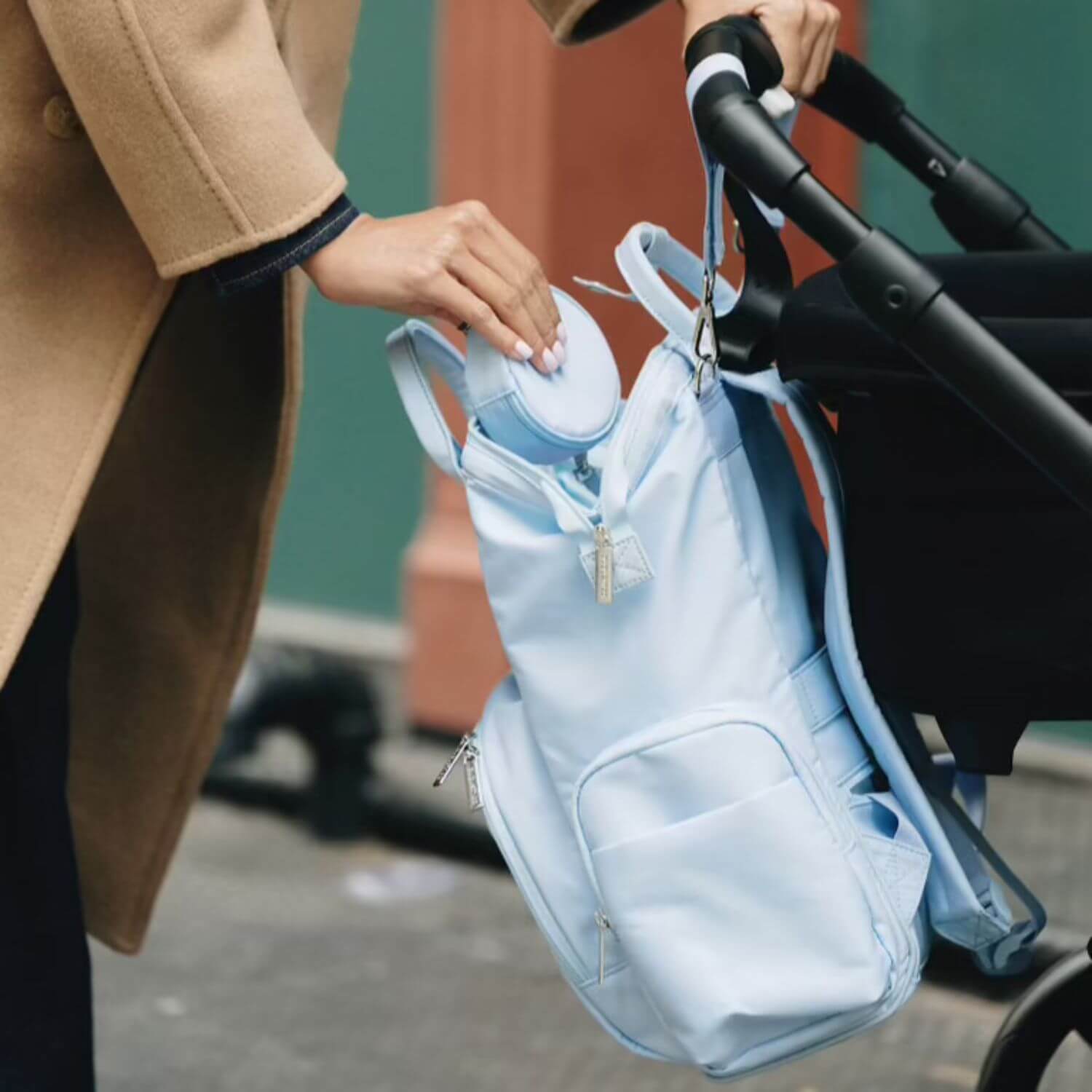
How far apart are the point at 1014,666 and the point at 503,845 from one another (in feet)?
1.50

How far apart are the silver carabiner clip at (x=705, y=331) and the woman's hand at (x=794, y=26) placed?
31 cm

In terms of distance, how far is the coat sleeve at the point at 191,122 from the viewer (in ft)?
5.76

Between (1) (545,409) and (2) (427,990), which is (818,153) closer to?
(2) (427,990)

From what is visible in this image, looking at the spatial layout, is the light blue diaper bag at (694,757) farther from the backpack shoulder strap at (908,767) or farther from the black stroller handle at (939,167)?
the black stroller handle at (939,167)

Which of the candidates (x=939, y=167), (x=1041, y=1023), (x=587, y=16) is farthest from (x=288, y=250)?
(x=1041, y=1023)

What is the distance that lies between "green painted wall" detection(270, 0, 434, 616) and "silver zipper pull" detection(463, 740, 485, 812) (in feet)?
11.2

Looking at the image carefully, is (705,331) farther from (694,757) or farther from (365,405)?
(365,405)

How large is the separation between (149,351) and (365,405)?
3.43m

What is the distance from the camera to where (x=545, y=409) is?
1742mm

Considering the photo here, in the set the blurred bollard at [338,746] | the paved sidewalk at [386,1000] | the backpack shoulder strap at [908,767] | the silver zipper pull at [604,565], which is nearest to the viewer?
the silver zipper pull at [604,565]

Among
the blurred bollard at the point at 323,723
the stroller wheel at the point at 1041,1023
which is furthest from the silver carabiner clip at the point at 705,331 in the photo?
the blurred bollard at the point at 323,723

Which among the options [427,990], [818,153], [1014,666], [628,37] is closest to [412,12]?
[628,37]

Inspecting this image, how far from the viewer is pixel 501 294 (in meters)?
1.74

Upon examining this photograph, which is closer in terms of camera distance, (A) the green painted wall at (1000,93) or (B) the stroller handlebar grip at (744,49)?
(B) the stroller handlebar grip at (744,49)
